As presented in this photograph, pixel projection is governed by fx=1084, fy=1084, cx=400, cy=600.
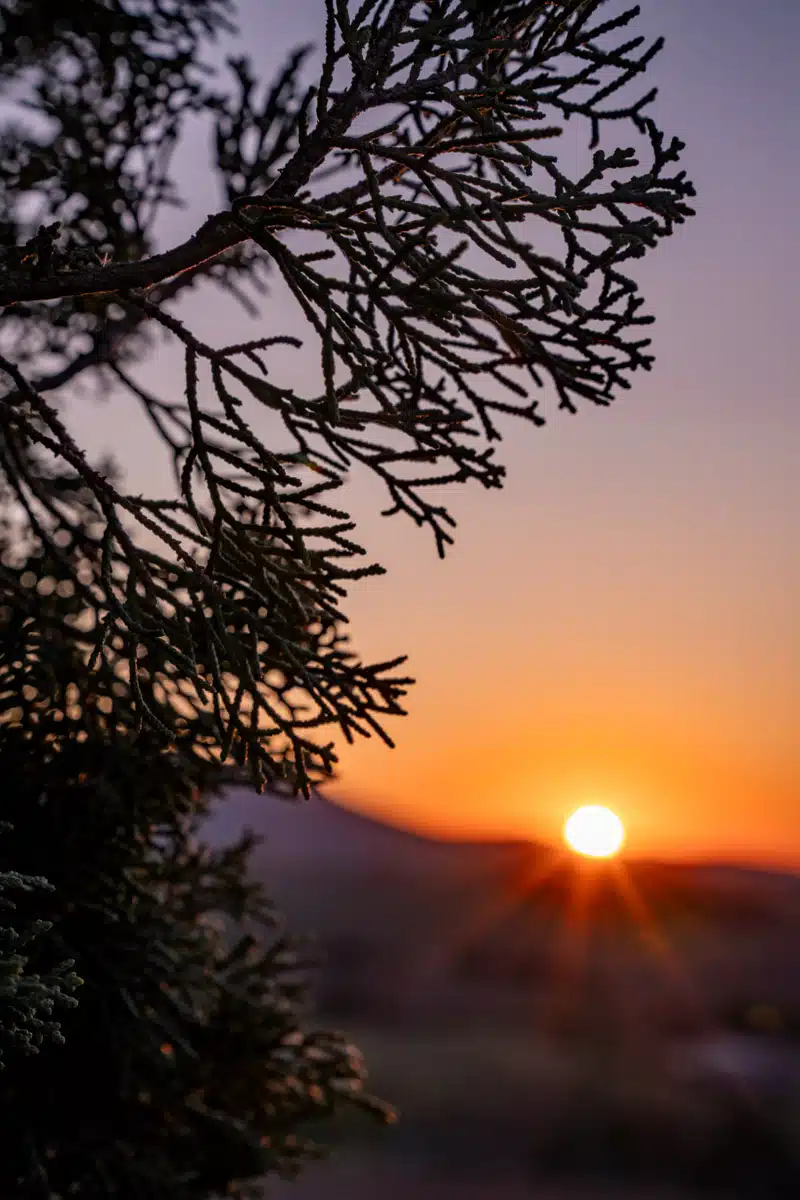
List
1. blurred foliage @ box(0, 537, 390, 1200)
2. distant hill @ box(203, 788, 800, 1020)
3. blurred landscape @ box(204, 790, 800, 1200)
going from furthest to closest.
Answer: distant hill @ box(203, 788, 800, 1020) → blurred landscape @ box(204, 790, 800, 1200) → blurred foliage @ box(0, 537, 390, 1200)

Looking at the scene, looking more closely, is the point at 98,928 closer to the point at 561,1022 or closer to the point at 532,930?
the point at 561,1022

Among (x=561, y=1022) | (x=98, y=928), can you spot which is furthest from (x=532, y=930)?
(x=98, y=928)

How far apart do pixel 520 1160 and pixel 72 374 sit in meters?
21.1

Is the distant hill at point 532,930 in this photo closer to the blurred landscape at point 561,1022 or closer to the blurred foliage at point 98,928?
the blurred landscape at point 561,1022

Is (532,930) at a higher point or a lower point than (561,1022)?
higher


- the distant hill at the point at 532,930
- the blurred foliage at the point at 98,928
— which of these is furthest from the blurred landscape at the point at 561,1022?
the blurred foliage at the point at 98,928

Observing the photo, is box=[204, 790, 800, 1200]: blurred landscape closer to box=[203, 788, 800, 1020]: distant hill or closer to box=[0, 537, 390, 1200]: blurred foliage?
box=[203, 788, 800, 1020]: distant hill

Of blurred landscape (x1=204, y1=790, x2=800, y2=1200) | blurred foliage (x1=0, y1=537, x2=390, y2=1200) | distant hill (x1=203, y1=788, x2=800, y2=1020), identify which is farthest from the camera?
distant hill (x1=203, y1=788, x2=800, y2=1020)

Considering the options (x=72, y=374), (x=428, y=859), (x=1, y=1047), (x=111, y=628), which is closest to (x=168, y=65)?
(x=72, y=374)

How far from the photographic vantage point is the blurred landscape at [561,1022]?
21875 millimetres

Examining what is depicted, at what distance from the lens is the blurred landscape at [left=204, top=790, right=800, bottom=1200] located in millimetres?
21875

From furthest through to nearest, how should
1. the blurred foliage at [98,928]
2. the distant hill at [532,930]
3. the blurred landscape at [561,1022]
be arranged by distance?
the distant hill at [532,930] → the blurred landscape at [561,1022] → the blurred foliage at [98,928]

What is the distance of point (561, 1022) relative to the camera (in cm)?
3053

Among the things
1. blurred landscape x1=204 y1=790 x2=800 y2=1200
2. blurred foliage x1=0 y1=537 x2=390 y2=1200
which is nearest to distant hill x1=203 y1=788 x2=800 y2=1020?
blurred landscape x1=204 y1=790 x2=800 y2=1200
